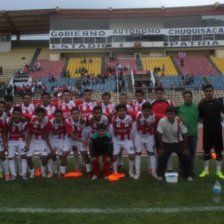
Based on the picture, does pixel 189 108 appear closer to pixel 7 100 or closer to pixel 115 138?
pixel 115 138

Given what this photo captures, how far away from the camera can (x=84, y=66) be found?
33.2 metres

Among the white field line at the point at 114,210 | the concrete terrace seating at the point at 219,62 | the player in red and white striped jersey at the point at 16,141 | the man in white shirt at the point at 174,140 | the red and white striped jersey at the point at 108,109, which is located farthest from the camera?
the concrete terrace seating at the point at 219,62

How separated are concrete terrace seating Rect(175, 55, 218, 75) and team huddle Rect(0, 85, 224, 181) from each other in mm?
26074

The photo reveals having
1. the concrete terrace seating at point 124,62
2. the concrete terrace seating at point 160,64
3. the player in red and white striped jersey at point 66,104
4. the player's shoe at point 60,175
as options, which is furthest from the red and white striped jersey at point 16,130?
the concrete terrace seating at point 124,62

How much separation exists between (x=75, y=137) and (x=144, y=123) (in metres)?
1.62

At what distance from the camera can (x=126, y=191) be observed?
495 centimetres

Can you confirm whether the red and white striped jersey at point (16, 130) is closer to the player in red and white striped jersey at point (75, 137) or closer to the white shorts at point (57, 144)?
the white shorts at point (57, 144)

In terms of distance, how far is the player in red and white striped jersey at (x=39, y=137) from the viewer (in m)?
6.10

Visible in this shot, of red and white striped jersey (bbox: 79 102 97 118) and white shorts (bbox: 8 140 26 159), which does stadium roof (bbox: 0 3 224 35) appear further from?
white shorts (bbox: 8 140 26 159)

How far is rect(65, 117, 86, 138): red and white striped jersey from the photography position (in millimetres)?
6234

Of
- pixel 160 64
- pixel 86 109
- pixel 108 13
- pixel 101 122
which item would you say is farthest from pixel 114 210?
pixel 108 13

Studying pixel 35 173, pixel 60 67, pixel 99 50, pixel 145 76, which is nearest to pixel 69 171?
pixel 35 173

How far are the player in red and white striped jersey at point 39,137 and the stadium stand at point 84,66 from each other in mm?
24213

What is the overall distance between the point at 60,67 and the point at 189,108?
→ 29146 millimetres
